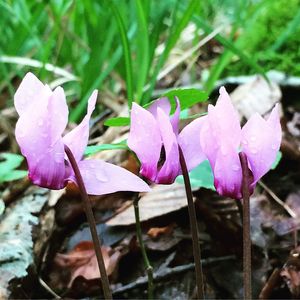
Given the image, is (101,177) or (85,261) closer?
(101,177)

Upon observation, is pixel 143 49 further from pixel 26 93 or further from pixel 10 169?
pixel 26 93

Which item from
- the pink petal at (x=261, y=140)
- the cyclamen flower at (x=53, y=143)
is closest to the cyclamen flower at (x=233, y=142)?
the pink petal at (x=261, y=140)

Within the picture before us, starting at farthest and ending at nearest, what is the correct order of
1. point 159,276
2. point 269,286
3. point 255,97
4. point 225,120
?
point 255,97
point 159,276
point 269,286
point 225,120

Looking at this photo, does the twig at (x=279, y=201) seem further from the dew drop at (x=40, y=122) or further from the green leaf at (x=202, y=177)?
the dew drop at (x=40, y=122)

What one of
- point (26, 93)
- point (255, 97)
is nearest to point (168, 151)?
point (26, 93)

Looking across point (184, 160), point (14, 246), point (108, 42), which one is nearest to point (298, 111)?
point (108, 42)

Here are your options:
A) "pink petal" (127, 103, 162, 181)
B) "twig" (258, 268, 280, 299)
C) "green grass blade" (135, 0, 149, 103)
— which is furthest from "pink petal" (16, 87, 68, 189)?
"green grass blade" (135, 0, 149, 103)

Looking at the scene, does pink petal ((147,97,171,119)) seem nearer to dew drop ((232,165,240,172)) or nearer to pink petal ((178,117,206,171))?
pink petal ((178,117,206,171))

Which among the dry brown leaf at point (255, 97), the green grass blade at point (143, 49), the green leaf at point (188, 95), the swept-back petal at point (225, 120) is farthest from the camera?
the dry brown leaf at point (255, 97)
